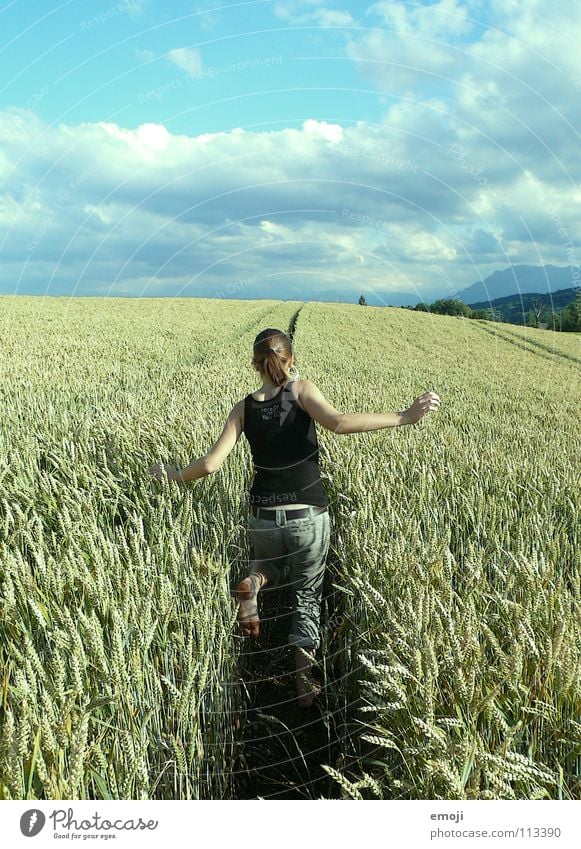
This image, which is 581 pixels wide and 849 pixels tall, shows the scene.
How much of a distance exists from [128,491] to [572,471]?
3.06 meters

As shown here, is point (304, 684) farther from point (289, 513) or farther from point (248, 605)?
point (289, 513)

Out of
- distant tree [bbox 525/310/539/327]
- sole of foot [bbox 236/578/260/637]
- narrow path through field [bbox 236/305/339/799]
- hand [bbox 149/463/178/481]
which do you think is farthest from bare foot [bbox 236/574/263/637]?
distant tree [bbox 525/310/539/327]

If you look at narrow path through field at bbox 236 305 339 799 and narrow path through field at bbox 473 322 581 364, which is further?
narrow path through field at bbox 473 322 581 364

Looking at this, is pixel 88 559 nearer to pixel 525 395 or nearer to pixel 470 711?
pixel 470 711

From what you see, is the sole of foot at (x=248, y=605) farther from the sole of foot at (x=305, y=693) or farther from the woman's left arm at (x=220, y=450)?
the woman's left arm at (x=220, y=450)

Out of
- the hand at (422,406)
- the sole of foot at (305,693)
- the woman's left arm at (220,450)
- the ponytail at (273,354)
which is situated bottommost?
the sole of foot at (305,693)

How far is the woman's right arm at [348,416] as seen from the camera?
279 cm

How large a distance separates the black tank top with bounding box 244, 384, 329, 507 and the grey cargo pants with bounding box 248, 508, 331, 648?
0.31 feet

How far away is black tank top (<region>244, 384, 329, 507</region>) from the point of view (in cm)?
288

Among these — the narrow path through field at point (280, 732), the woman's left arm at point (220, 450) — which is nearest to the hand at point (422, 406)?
the woman's left arm at point (220, 450)

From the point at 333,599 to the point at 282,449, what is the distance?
101 centimetres

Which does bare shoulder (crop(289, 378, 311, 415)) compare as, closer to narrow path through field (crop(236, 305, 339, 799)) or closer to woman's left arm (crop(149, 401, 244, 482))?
woman's left arm (crop(149, 401, 244, 482))

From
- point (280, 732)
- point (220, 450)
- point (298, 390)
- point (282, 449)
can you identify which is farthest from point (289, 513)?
point (280, 732)

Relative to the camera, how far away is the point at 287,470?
291 centimetres
